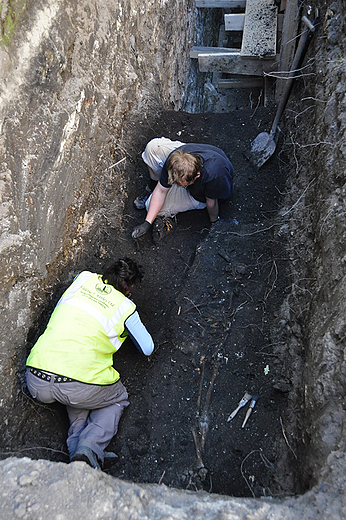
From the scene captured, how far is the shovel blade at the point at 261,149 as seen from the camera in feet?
11.8

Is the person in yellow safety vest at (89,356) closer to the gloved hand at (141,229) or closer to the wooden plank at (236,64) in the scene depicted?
the gloved hand at (141,229)

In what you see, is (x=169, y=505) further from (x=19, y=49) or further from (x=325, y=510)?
(x=19, y=49)

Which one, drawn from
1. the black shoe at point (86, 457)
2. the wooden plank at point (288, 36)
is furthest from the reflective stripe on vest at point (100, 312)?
the wooden plank at point (288, 36)

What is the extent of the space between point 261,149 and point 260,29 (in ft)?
5.05

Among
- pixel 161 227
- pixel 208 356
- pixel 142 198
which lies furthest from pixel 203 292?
pixel 142 198

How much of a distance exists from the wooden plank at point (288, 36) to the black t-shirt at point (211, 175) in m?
1.36

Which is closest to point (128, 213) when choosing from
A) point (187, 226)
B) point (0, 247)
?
point (187, 226)

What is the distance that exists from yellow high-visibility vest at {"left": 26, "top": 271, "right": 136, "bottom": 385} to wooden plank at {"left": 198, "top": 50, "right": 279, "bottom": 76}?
3.08 metres

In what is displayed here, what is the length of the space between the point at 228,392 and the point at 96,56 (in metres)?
2.75

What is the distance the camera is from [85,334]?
2264mm

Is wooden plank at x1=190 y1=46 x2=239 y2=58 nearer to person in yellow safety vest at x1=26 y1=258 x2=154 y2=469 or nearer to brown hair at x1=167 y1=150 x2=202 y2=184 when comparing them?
brown hair at x1=167 y1=150 x2=202 y2=184

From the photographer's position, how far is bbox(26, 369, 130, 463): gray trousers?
7.23 feet

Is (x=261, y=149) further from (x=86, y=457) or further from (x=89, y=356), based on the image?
(x=86, y=457)

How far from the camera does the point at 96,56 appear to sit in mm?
2980
